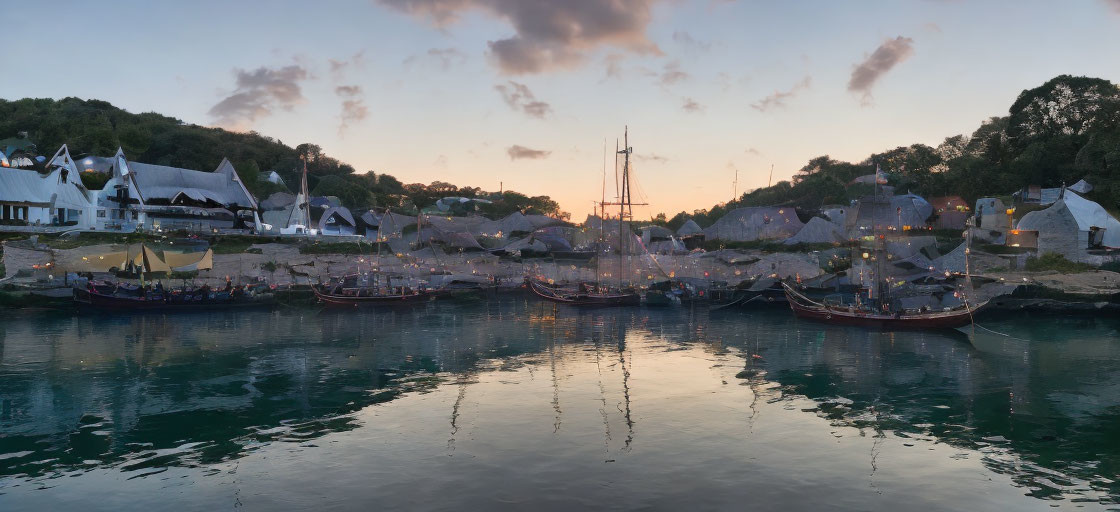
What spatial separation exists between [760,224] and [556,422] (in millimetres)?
76033

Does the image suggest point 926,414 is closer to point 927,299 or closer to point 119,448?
point 119,448

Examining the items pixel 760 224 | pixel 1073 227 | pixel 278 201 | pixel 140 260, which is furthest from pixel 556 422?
pixel 278 201

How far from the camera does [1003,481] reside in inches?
781

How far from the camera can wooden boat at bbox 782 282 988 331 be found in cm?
5050

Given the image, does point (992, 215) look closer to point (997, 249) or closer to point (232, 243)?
point (997, 249)

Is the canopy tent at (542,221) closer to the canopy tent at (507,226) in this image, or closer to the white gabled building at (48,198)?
the canopy tent at (507,226)

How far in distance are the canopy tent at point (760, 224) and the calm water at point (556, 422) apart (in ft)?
148

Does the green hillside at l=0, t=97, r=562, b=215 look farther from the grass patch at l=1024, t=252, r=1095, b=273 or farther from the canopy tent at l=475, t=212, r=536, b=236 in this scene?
the grass patch at l=1024, t=252, r=1095, b=273

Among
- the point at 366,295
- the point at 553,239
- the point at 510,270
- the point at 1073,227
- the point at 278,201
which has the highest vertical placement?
the point at 278,201

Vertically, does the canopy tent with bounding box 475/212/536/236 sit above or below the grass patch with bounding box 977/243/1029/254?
above

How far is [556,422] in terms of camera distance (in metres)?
26.4

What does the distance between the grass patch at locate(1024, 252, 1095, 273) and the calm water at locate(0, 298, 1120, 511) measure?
23.5 meters

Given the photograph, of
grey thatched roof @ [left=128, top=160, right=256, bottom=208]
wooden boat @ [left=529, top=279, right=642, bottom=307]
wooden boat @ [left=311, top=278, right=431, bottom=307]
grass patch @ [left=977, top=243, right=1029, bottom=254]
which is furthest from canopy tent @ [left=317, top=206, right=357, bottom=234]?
grass patch @ [left=977, top=243, right=1029, bottom=254]

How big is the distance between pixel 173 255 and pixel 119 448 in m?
58.4
